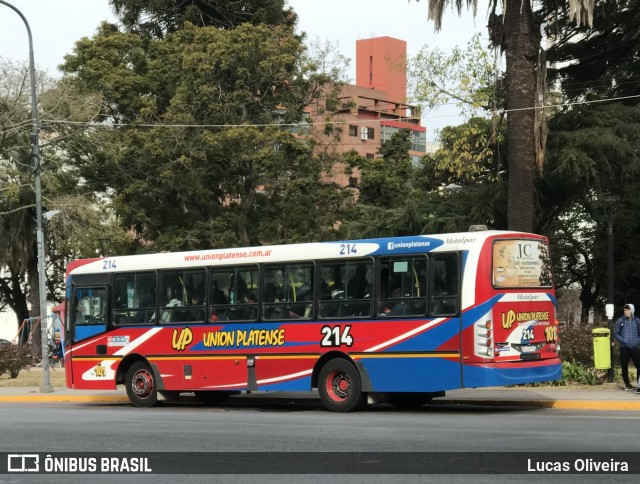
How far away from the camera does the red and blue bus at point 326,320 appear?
60.5ft

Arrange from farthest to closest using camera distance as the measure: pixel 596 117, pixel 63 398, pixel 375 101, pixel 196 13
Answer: pixel 375 101
pixel 196 13
pixel 596 117
pixel 63 398

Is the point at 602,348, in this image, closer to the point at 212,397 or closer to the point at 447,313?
the point at 447,313

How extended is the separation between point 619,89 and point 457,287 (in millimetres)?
18879

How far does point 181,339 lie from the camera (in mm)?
22156

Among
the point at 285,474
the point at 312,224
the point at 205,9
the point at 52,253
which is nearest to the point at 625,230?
the point at 312,224

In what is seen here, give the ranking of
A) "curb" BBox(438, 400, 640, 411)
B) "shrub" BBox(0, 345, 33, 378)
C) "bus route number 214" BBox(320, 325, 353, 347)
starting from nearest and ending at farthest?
"curb" BBox(438, 400, 640, 411)
"bus route number 214" BBox(320, 325, 353, 347)
"shrub" BBox(0, 345, 33, 378)

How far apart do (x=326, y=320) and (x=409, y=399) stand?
2.27 m

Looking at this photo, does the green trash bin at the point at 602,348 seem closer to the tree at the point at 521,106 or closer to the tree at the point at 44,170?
the tree at the point at 521,106

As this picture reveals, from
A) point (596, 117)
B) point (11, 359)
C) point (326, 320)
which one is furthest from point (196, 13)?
point (326, 320)

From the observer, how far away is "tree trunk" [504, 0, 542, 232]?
27.9 meters

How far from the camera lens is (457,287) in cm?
1848

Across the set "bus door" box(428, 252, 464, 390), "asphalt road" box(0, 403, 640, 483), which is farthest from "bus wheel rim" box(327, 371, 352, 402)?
"bus door" box(428, 252, 464, 390)

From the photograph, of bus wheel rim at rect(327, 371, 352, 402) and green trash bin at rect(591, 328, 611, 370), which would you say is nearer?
bus wheel rim at rect(327, 371, 352, 402)

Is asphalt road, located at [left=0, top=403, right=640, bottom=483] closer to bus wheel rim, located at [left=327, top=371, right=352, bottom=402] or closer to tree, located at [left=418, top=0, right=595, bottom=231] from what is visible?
bus wheel rim, located at [left=327, top=371, right=352, bottom=402]
